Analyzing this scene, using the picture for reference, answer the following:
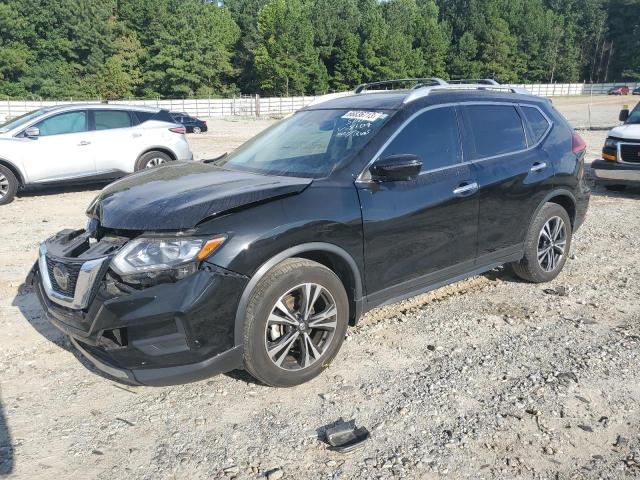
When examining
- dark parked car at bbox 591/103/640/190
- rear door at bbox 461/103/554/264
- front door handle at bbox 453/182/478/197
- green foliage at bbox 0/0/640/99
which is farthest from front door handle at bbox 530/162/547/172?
green foliage at bbox 0/0/640/99

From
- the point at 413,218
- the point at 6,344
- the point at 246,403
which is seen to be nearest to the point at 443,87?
the point at 413,218

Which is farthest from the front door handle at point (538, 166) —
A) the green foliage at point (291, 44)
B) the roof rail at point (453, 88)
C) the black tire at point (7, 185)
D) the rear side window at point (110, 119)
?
the green foliage at point (291, 44)

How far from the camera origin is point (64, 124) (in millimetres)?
9977

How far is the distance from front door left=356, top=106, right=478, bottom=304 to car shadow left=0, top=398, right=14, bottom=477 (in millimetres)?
2301

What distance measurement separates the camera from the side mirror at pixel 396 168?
366 centimetres

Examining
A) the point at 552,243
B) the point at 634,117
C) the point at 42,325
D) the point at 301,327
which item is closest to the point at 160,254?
the point at 301,327

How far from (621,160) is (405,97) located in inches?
267

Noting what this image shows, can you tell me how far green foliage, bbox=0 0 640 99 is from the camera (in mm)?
66562

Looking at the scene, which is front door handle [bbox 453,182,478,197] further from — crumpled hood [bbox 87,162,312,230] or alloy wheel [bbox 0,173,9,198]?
alloy wheel [bbox 0,173,9,198]

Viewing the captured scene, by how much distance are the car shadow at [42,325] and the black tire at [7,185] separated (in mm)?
4897

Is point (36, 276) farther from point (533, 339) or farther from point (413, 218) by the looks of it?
point (533, 339)

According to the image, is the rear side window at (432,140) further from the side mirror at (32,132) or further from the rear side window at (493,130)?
the side mirror at (32,132)

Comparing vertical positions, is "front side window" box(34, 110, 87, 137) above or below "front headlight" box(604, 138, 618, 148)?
above

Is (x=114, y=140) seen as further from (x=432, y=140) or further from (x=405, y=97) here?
(x=432, y=140)
